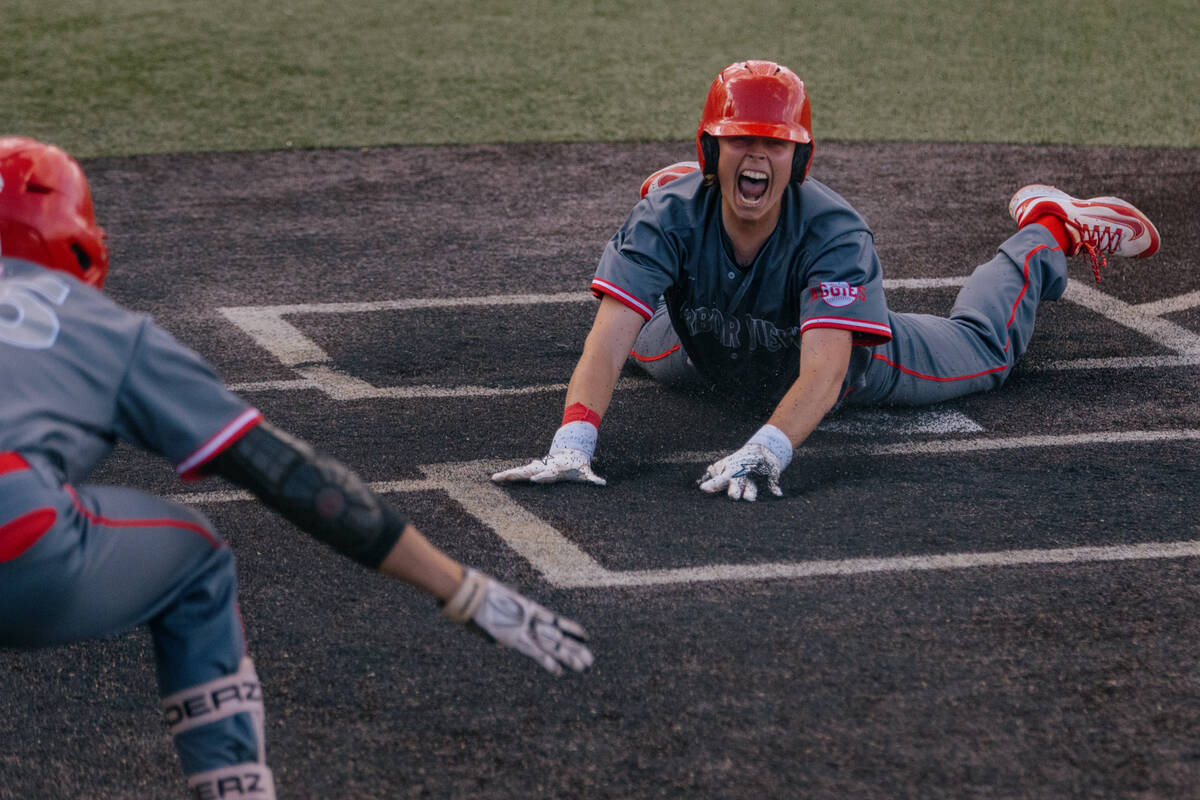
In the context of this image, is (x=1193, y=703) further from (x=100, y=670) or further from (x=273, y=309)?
(x=273, y=309)

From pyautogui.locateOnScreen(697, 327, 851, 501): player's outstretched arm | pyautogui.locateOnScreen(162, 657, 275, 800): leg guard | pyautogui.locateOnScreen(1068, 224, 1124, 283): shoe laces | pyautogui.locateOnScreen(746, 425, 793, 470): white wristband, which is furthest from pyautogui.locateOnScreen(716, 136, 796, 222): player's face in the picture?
pyautogui.locateOnScreen(162, 657, 275, 800): leg guard

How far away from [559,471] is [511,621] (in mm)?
1823

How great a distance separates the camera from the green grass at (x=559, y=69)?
8.82 m

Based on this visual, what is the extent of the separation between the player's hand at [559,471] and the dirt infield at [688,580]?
41 millimetres

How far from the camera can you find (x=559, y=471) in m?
4.04

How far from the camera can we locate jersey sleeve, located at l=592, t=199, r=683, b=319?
13.9 ft

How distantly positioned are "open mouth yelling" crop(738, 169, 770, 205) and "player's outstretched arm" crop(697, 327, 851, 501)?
0.45m

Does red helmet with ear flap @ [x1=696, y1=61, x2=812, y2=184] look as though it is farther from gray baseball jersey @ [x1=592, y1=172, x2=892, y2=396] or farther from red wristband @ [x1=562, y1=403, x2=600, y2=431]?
red wristband @ [x1=562, y1=403, x2=600, y2=431]

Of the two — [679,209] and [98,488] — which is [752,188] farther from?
[98,488]

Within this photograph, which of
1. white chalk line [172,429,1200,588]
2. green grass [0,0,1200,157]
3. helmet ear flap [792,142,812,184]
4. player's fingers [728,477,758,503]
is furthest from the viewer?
green grass [0,0,1200,157]

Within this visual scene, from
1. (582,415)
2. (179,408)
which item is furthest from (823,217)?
(179,408)

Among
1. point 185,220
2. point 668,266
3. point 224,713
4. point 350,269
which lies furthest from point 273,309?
point 224,713

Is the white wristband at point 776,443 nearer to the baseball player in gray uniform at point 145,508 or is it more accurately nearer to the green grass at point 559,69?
the baseball player in gray uniform at point 145,508

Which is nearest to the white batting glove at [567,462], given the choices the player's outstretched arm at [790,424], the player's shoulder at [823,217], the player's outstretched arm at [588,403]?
the player's outstretched arm at [588,403]
